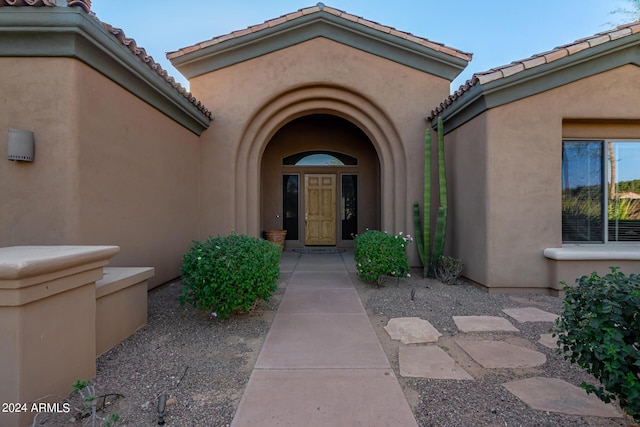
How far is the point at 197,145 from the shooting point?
7.48m

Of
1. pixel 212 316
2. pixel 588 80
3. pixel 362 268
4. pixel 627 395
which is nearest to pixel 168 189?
pixel 212 316

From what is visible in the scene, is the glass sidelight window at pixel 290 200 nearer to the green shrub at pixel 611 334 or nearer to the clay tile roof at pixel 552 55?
the clay tile roof at pixel 552 55

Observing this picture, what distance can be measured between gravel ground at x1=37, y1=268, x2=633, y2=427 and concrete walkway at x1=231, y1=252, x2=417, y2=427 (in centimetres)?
12

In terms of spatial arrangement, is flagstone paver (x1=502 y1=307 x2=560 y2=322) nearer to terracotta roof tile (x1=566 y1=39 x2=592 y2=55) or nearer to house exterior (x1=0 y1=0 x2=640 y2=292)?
house exterior (x1=0 y1=0 x2=640 y2=292)

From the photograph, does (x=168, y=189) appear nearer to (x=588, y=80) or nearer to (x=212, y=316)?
(x=212, y=316)

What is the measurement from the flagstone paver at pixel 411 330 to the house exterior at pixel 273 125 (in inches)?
85.0

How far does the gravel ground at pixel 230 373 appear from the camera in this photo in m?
2.38

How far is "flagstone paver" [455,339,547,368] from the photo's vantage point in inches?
126

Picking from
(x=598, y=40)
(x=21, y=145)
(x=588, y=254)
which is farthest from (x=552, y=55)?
(x=21, y=145)

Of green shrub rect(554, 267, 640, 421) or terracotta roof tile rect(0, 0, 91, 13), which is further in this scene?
terracotta roof tile rect(0, 0, 91, 13)

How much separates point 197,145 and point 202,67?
1.84 meters

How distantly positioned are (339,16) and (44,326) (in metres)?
7.76

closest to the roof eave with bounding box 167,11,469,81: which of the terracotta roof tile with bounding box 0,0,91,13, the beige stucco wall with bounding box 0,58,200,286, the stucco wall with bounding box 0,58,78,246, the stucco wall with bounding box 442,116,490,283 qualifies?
the stucco wall with bounding box 442,116,490,283

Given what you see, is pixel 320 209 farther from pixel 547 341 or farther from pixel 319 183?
pixel 547 341
